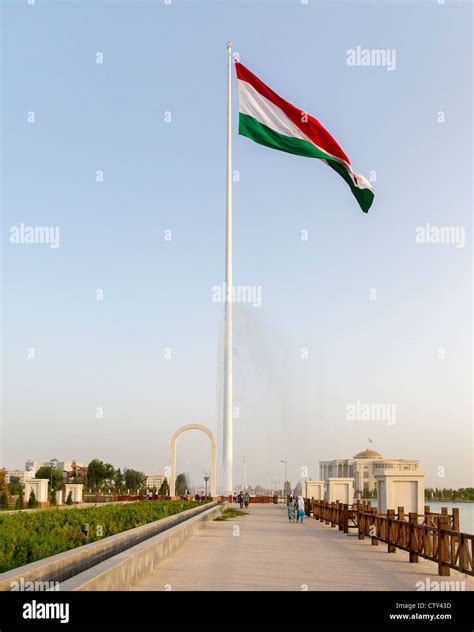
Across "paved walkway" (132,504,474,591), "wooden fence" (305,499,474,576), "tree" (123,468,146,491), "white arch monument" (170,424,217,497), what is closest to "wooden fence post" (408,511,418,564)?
"wooden fence" (305,499,474,576)

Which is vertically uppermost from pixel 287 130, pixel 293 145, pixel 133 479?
pixel 287 130

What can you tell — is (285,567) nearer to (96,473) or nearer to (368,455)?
(96,473)

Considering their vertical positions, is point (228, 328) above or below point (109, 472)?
above

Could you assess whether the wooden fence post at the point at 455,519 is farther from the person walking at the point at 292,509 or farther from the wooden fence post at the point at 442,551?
the person walking at the point at 292,509

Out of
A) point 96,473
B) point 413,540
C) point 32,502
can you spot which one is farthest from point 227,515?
point 96,473

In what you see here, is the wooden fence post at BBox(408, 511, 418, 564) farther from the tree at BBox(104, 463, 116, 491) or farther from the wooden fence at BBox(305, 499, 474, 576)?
the tree at BBox(104, 463, 116, 491)
